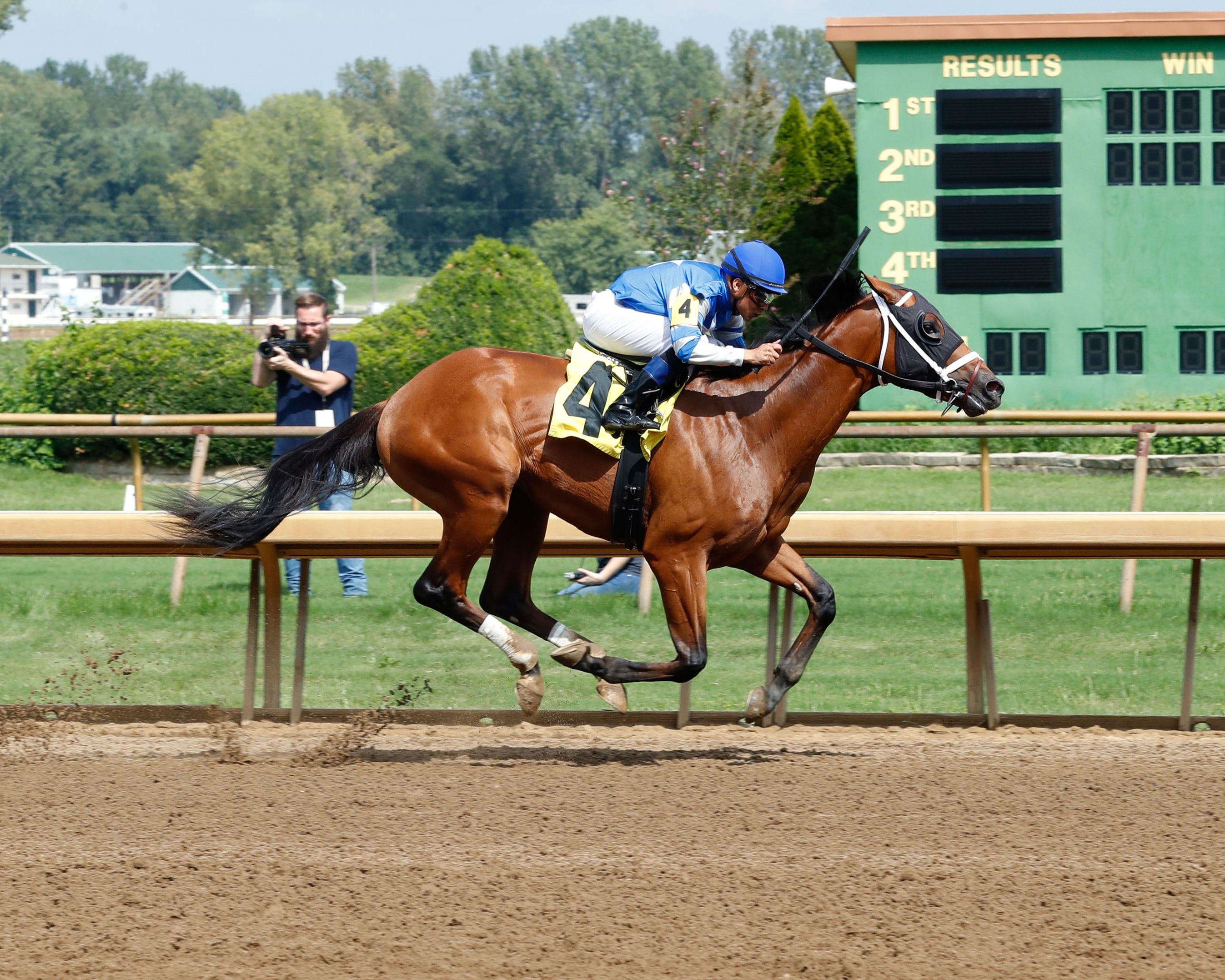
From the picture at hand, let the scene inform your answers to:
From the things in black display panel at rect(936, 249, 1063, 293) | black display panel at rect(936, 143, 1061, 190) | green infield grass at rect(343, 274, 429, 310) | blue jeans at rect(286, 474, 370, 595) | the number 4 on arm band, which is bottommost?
blue jeans at rect(286, 474, 370, 595)

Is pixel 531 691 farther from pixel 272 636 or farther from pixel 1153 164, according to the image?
pixel 1153 164

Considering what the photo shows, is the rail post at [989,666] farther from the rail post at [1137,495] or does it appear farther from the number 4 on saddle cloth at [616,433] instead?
the rail post at [1137,495]

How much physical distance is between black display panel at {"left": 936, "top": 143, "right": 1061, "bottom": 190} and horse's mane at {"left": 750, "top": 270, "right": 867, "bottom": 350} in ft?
36.3

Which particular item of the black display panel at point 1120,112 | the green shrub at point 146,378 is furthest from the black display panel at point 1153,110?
the green shrub at point 146,378

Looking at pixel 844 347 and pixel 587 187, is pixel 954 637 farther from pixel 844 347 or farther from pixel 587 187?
pixel 587 187

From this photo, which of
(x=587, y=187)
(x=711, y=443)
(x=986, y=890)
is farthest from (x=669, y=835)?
(x=587, y=187)

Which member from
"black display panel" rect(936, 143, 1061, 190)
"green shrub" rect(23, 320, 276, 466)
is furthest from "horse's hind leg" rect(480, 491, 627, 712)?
"black display panel" rect(936, 143, 1061, 190)

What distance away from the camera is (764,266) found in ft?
16.1

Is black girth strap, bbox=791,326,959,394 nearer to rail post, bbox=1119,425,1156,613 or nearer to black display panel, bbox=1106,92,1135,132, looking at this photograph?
rail post, bbox=1119,425,1156,613

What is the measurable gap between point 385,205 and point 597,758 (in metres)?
99.3

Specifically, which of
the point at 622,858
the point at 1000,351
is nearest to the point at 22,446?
the point at 1000,351

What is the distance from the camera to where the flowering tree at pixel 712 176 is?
61.7 feet

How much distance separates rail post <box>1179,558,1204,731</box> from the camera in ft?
18.1

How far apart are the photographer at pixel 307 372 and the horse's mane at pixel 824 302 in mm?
2811
